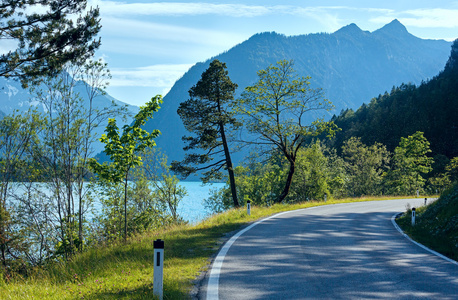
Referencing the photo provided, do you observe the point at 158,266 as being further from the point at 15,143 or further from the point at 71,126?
the point at 15,143

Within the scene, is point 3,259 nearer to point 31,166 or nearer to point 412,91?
point 31,166

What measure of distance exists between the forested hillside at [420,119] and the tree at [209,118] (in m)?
76.9

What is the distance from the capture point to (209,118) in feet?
89.6

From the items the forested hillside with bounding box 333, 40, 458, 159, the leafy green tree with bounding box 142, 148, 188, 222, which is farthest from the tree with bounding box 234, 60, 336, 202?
the forested hillside with bounding box 333, 40, 458, 159

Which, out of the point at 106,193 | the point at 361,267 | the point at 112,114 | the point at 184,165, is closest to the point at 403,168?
the point at 184,165

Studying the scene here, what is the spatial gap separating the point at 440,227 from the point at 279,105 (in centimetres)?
1412

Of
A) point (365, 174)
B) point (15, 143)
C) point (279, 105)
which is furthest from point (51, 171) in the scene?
point (365, 174)

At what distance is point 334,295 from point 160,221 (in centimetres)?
2053

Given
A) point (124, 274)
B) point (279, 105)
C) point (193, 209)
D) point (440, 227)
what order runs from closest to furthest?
point (124, 274) → point (440, 227) → point (279, 105) → point (193, 209)

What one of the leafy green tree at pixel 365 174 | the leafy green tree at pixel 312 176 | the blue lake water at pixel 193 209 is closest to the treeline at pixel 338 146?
the leafy green tree at pixel 365 174

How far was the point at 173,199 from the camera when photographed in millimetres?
29234

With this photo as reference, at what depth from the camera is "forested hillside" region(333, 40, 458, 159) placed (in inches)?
3558

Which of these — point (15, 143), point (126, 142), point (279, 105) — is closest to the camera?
point (126, 142)

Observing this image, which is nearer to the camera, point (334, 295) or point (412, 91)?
point (334, 295)
